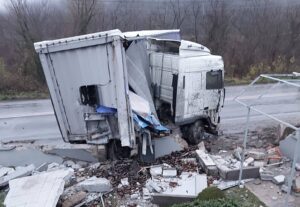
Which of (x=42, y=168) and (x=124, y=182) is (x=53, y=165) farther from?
(x=124, y=182)

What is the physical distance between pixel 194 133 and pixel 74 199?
480cm

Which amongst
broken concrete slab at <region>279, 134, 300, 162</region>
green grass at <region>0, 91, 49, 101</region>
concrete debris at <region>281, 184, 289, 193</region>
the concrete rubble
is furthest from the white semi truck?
green grass at <region>0, 91, 49, 101</region>

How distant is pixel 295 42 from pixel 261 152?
1763 cm

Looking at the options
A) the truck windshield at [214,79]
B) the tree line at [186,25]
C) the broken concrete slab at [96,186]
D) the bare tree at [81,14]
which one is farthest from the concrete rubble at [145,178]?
the bare tree at [81,14]

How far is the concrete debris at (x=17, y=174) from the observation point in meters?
8.66

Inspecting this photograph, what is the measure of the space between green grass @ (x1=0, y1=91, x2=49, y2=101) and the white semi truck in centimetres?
926

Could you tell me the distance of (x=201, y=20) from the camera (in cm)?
2541

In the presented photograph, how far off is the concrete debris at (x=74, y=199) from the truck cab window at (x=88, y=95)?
225 cm

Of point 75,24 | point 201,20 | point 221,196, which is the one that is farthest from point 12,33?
→ point 221,196

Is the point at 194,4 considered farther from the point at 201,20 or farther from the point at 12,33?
the point at 12,33

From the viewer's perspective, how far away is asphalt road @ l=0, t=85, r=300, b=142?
12.9 meters

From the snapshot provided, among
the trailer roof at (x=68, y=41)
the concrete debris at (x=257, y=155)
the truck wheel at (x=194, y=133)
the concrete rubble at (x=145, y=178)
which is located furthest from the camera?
the truck wheel at (x=194, y=133)

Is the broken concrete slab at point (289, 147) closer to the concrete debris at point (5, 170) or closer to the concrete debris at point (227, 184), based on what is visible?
the concrete debris at point (227, 184)

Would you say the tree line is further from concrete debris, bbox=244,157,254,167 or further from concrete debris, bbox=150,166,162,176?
concrete debris, bbox=244,157,254,167
